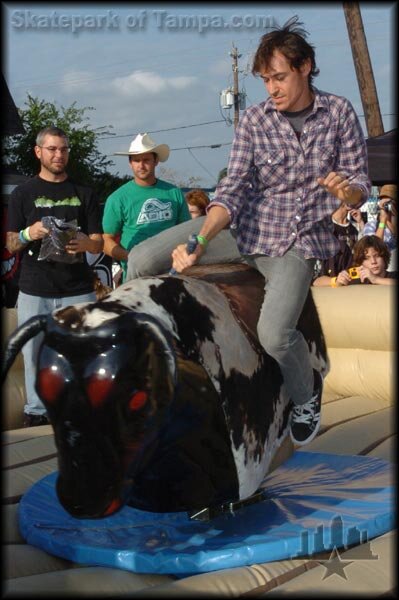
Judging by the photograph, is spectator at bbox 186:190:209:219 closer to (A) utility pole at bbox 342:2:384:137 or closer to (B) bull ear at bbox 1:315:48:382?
(B) bull ear at bbox 1:315:48:382

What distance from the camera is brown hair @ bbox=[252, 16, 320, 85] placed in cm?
305

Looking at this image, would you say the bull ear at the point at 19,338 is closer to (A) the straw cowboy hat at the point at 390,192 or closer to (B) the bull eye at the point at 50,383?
(B) the bull eye at the point at 50,383

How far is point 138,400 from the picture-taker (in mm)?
2406

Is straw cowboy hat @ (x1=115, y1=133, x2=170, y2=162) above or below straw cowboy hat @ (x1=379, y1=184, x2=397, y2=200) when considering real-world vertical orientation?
above

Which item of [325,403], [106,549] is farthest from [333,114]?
[325,403]

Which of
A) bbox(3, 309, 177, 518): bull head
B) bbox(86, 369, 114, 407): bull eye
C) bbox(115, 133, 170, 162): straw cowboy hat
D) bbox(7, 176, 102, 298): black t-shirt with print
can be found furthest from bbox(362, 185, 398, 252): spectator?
bbox(86, 369, 114, 407): bull eye

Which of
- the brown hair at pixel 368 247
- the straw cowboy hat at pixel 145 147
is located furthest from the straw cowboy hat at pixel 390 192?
the straw cowboy hat at pixel 145 147

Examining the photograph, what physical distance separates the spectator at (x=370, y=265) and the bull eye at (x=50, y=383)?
4.11m

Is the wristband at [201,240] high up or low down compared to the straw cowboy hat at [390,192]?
down

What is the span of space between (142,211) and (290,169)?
1.72m

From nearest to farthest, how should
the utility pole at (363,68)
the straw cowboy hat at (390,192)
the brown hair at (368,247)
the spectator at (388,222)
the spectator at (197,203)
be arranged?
1. the brown hair at (368,247)
2. the spectator at (197,203)
3. the spectator at (388,222)
4. the straw cowboy hat at (390,192)
5. the utility pole at (363,68)

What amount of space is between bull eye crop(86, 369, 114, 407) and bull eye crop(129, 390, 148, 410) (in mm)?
92

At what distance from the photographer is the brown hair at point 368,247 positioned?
6094mm

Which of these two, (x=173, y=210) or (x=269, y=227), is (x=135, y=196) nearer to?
(x=173, y=210)
